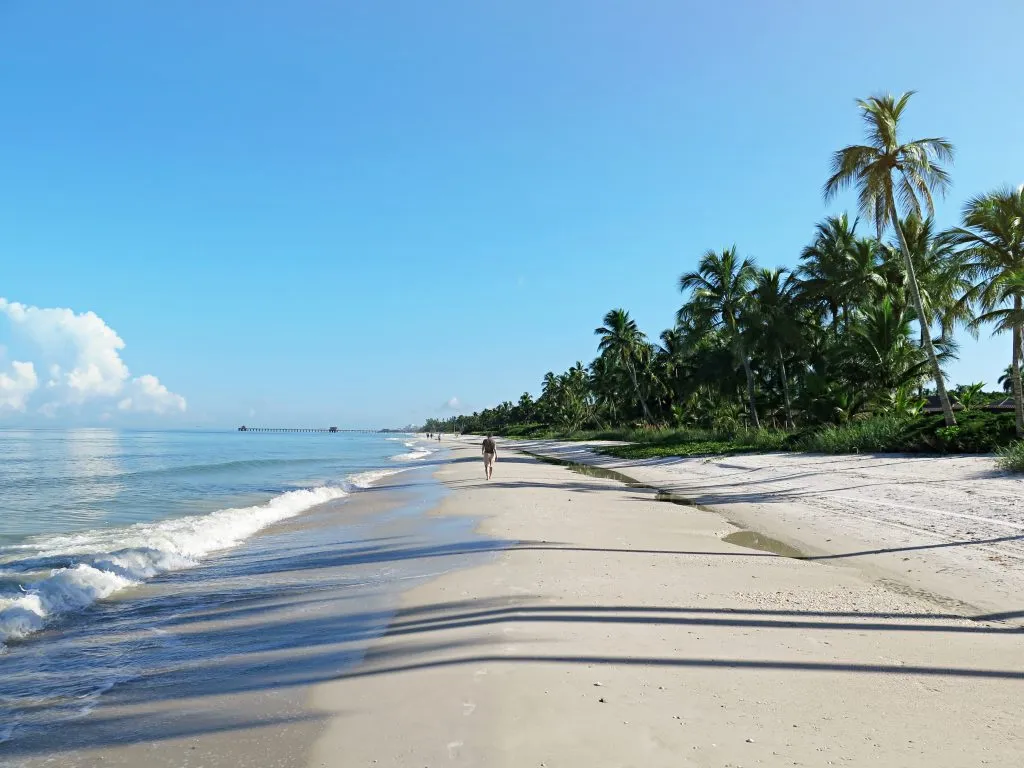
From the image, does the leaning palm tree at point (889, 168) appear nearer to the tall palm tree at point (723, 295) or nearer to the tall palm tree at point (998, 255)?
the tall palm tree at point (998, 255)

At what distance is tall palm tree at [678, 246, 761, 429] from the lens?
32.6 metres

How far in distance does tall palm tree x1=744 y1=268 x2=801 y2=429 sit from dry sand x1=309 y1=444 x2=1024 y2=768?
23.4m

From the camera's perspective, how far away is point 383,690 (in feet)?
12.6

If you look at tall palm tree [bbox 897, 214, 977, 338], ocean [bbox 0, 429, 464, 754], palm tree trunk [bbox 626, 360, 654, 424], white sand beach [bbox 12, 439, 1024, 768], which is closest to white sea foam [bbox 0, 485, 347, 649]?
ocean [bbox 0, 429, 464, 754]

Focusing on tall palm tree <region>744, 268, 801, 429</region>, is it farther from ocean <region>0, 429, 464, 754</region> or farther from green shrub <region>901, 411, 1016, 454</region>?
ocean <region>0, 429, 464, 754</region>

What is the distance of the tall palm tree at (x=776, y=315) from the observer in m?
30.4

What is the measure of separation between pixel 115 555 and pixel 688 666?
832 centimetres

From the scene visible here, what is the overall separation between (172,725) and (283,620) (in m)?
2.07

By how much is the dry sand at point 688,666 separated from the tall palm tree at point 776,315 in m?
23.4

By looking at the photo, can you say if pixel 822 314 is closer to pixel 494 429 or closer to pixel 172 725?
pixel 172 725

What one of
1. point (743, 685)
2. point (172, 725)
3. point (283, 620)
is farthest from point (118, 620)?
point (743, 685)

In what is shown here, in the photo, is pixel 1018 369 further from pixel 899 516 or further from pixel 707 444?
pixel 707 444

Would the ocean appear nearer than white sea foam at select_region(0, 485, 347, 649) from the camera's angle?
Yes

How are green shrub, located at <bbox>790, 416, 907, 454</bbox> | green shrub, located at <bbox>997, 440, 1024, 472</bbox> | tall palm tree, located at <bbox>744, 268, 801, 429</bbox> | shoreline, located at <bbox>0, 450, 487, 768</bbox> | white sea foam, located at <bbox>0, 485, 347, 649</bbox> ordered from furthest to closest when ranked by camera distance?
tall palm tree, located at <bbox>744, 268, 801, 429</bbox> < green shrub, located at <bbox>790, 416, 907, 454</bbox> < green shrub, located at <bbox>997, 440, 1024, 472</bbox> < white sea foam, located at <bbox>0, 485, 347, 649</bbox> < shoreline, located at <bbox>0, 450, 487, 768</bbox>
